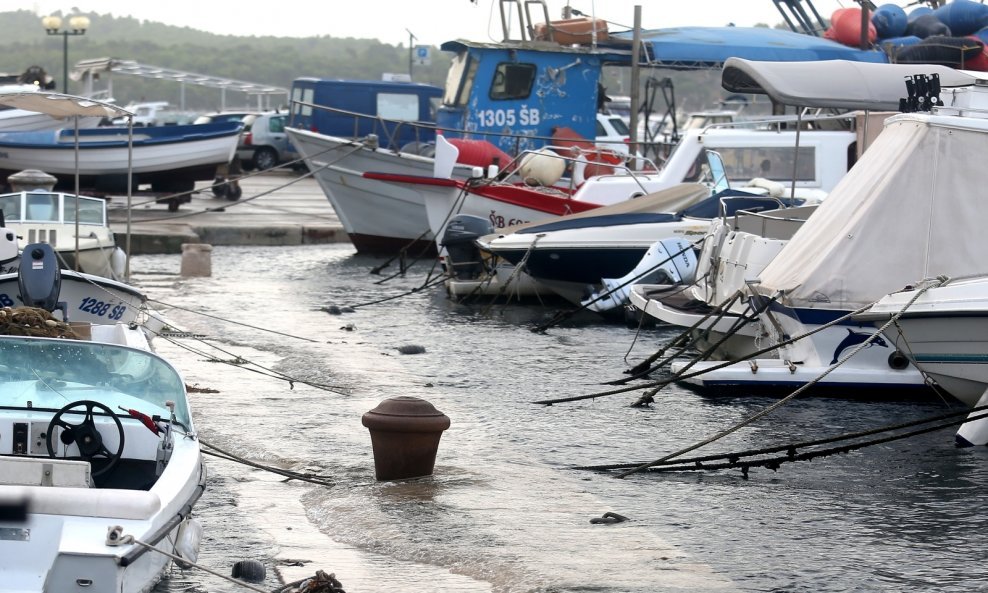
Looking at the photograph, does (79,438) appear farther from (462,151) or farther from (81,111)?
(462,151)

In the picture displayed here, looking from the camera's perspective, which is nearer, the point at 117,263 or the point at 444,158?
the point at 117,263

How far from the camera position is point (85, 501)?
5.80m

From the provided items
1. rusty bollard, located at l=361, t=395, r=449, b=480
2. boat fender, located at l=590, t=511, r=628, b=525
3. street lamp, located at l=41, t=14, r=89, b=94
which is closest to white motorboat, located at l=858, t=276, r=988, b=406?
boat fender, located at l=590, t=511, r=628, b=525

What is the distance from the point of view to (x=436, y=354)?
46.3ft

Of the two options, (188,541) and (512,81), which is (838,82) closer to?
(188,541)

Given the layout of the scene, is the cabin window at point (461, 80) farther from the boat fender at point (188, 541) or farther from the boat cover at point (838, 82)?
the boat fender at point (188, 541)

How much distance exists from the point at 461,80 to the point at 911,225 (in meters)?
15.1

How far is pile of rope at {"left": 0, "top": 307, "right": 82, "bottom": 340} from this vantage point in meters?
8.24

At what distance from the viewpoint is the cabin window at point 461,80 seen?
24734 millimetres

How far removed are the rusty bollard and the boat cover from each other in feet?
20.4

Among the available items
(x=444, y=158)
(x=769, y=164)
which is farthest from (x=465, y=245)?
(x=769, y=164)

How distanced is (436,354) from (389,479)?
17.8 ft

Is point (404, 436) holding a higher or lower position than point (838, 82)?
lower

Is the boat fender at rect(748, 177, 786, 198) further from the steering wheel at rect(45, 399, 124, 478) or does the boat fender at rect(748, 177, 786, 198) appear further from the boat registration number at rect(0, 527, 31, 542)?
the boat registration number at rect(0, 527, 31, 542)
